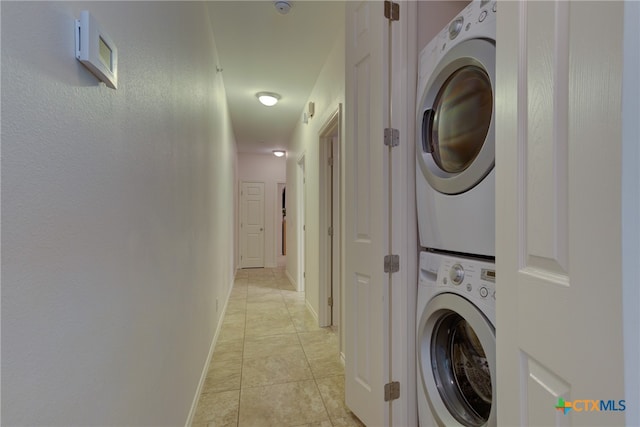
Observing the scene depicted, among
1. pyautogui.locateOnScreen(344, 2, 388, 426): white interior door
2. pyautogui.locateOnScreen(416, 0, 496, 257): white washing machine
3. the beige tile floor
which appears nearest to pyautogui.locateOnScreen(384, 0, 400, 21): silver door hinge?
pyautogui.locateOnScreen(344, 2, 388, 426): white interior door

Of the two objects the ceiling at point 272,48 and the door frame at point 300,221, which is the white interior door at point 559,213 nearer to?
the ceiling at point 272,48

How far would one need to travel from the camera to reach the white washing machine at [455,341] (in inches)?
39.0

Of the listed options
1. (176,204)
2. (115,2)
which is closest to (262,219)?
(176,204)

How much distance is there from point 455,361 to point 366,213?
2.56 ft

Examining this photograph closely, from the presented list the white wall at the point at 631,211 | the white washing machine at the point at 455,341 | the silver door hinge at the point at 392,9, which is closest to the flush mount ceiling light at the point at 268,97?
the silver door hinge at the point at 392,9

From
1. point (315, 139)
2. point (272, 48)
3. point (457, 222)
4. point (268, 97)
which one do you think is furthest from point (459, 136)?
point (268, 97)

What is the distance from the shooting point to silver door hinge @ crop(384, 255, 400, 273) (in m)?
1.45

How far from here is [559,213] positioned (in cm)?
60

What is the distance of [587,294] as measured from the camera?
20.3 inches

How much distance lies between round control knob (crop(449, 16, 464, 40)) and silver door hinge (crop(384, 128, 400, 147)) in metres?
0.43

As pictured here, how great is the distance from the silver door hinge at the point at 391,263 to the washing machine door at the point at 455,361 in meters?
0.24

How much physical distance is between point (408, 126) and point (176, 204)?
1.18 meters

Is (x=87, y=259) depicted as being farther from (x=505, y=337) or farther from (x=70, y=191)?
(x=505, y=337)

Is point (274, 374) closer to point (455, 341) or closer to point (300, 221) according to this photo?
point (455, 341)
